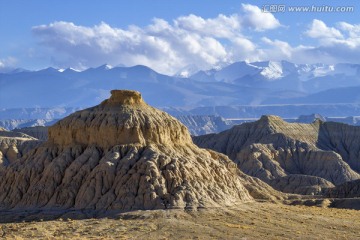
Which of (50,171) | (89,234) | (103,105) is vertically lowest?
(89,234)

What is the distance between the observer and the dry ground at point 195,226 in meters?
58.8

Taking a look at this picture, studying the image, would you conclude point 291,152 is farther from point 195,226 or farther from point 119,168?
point 195,226

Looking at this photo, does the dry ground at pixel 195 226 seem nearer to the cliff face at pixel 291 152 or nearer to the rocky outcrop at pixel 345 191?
the rocky outcrop at pixel 345 191

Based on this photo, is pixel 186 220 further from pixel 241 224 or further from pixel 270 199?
pixel 270 199

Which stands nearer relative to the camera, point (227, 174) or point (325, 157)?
point (227, 174)

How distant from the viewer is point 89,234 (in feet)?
192

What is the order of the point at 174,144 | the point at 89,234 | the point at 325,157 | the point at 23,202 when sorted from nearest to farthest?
the point at 89,234, the point at 23,202, the point at 174,144, the point at 325,157

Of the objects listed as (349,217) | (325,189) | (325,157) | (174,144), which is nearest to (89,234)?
(174,144)

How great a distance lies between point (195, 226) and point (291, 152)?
348 feet

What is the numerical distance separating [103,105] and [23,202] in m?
13.0

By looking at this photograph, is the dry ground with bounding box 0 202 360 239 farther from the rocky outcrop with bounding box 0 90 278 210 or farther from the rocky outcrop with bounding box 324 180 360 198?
the rocky outcrop with bounding box 324 180 360 198

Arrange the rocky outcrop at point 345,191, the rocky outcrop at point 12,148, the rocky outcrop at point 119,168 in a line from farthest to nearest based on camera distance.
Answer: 1. the rocky outcrop at point 12,148
2. the rocky outcrop at point 345,191
3. the rocky outcrop at point 119,168

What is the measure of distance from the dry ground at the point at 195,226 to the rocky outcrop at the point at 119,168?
241 cm

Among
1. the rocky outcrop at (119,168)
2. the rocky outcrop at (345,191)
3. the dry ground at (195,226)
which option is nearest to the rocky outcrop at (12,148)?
the rocky outcrop at (345,191)
